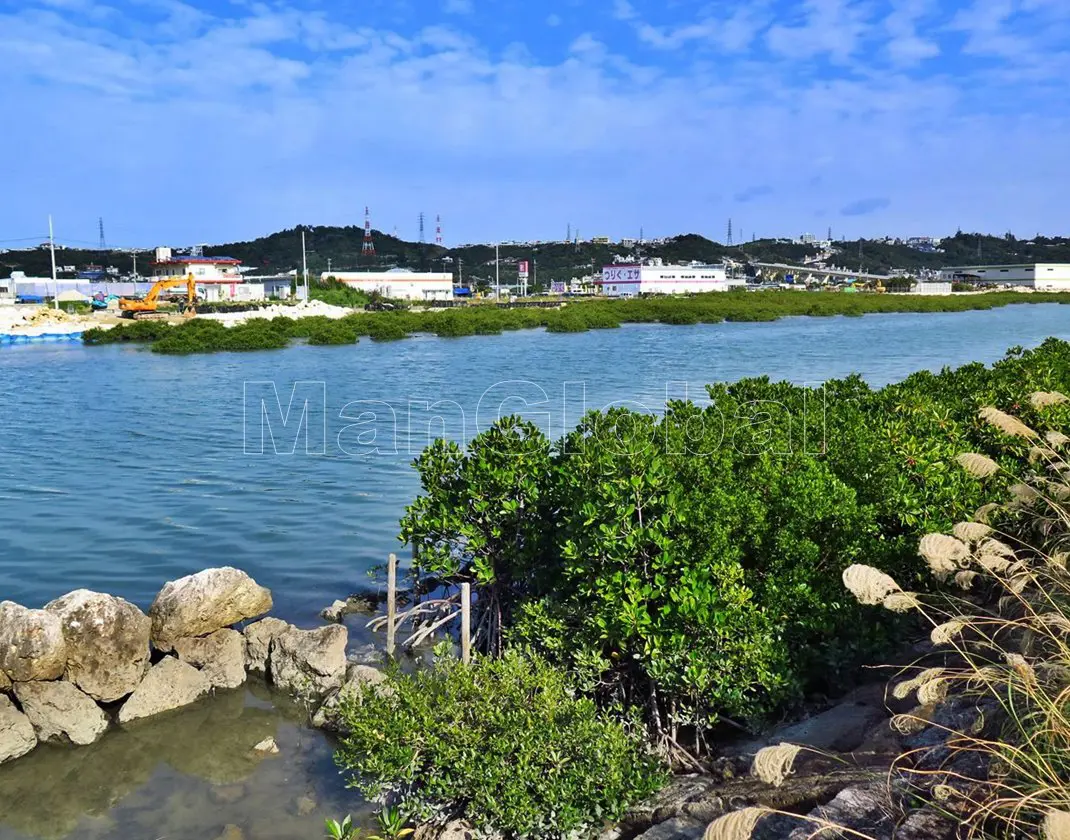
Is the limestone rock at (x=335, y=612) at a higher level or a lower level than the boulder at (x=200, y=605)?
lower

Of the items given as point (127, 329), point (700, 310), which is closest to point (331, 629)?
point (127, 329)

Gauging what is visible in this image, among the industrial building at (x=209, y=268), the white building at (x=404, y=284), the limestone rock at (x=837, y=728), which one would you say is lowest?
the limestone rock at (x=837, y=728)

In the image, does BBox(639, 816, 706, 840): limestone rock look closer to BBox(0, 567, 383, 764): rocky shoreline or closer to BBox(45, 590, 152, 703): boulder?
BBox(0, 567, 383, 764): rocky shoreline

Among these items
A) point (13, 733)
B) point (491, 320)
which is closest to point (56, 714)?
point (13, 733)

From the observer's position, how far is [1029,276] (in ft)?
471

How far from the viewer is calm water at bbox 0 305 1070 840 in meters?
8.95

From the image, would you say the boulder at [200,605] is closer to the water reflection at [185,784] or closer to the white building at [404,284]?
the water reflection at [185,784]

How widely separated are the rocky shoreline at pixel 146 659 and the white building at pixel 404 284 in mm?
98466

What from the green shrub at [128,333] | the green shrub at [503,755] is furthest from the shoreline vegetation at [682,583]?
the green shrub at [128,333]

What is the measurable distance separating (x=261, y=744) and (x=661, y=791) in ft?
15.3

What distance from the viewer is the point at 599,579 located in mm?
7953

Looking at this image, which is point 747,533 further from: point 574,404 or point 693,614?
point 574,404

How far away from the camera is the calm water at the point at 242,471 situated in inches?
352

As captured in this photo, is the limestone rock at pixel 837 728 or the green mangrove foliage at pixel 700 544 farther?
the green mangrove foliage at pixel 700 544
